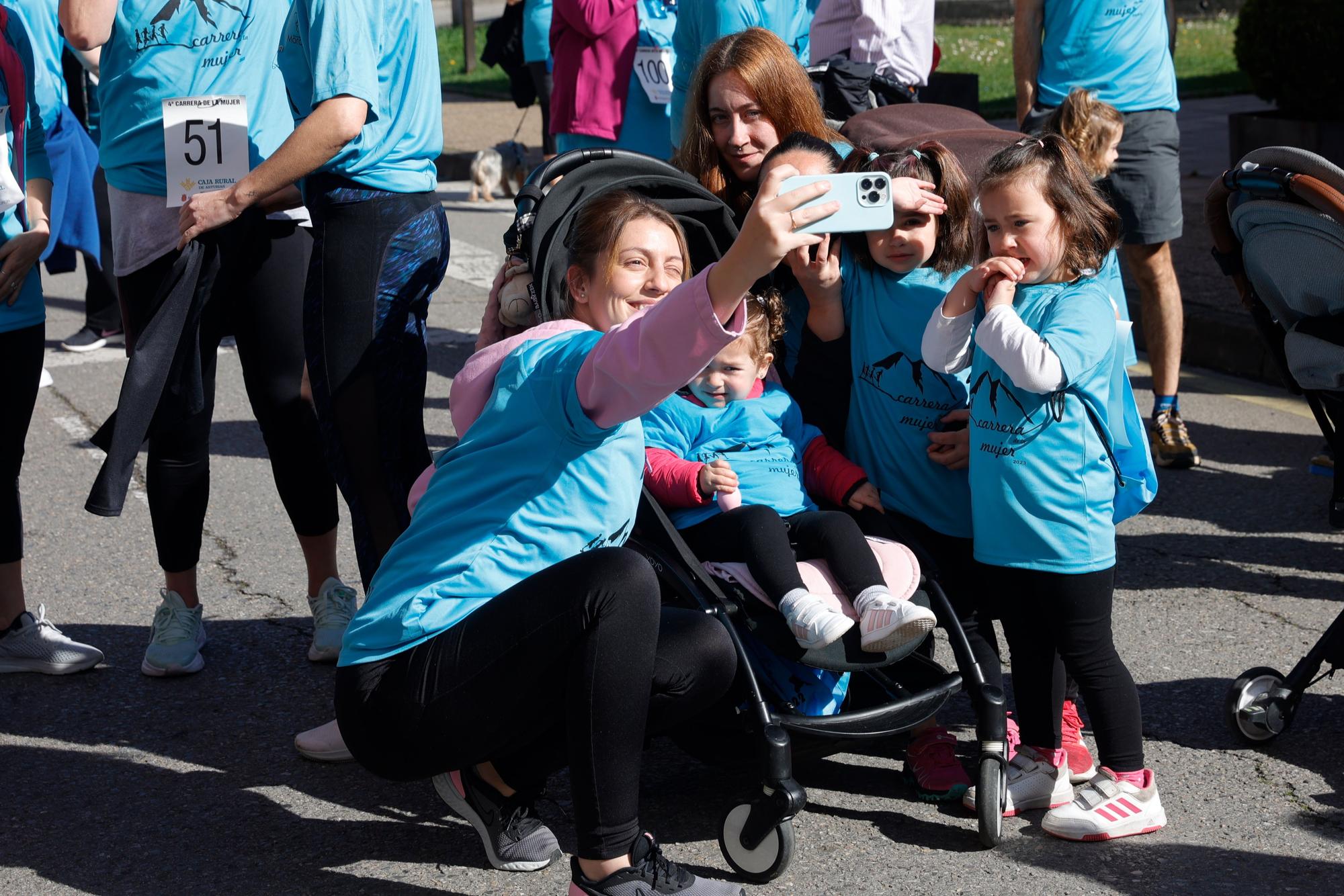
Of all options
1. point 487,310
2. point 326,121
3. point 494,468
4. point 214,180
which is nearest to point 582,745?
point 494,468

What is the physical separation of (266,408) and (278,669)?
0.70m

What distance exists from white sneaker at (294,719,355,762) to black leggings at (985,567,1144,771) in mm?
1494

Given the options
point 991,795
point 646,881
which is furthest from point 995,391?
point 646,881

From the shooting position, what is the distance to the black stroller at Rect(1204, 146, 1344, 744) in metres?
3.20

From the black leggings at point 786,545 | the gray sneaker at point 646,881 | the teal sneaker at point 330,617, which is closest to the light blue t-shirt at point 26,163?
the teal sneaker at point 330,617

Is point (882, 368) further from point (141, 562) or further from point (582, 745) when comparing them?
point (141, 562)

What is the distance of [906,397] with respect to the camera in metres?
3.34

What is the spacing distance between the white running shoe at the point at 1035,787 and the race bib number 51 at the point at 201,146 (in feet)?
7.27

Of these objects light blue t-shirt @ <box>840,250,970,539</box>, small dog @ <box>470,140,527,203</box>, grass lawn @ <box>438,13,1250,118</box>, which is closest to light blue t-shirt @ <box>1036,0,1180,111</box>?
light blue t-shirt @ <box>840,250,970,539</box>

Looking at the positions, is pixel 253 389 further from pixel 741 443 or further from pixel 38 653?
pixel 741 443

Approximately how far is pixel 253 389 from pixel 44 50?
3.46ft

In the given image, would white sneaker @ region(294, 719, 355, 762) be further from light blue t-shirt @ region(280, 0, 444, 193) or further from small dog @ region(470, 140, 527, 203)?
small dog @ region(470, 140, 527, 203)

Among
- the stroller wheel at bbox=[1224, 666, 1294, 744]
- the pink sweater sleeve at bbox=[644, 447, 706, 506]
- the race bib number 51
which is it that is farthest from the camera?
the race bib number 51

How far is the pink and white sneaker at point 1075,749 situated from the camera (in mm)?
3281
